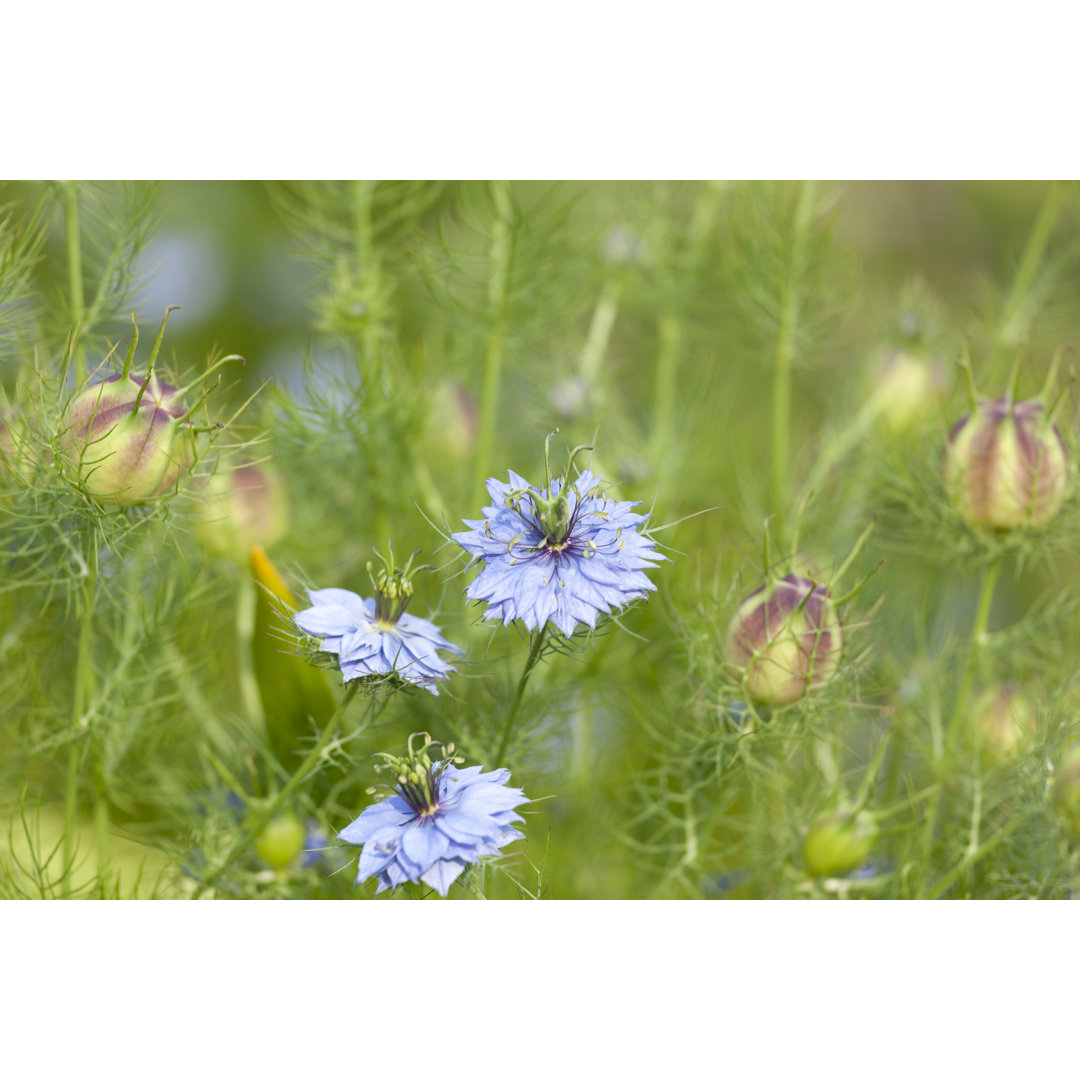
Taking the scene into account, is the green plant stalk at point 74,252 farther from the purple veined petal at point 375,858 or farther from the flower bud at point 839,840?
the flower bud at point 839,840

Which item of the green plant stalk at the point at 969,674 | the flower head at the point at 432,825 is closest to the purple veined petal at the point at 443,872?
the flower head at the point at 432,825

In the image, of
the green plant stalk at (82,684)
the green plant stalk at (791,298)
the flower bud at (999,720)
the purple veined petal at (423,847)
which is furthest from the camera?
the green plant stalk at (791,298)

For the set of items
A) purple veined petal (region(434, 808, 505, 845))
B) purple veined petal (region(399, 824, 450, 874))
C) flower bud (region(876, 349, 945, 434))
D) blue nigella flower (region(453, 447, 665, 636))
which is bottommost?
Result: purple veined petal (region(399, 824, 450, 874))

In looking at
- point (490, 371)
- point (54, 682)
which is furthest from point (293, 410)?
point (54, 682)

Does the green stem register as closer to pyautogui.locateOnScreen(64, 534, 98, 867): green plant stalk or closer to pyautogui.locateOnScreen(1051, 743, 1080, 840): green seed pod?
pyautogui.locateOnScreen(1051, 743, 1080, 840): green seed pod

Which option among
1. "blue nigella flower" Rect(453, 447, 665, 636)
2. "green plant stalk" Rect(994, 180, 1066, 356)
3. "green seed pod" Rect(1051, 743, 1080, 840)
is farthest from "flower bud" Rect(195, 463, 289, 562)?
"green plant stalk" Rect(994, 180, 1066, 356)

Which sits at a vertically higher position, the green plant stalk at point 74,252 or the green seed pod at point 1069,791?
the green plant stalk at point 74,252
